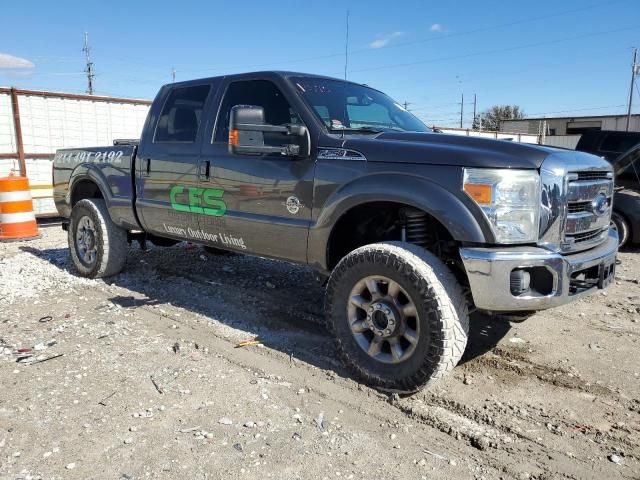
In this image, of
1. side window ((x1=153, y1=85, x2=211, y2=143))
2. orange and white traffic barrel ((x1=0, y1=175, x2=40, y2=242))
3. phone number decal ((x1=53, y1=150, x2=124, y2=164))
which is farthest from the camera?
orange and white traffic barrel ((x1=0, y1=175, x2=40, y2=242))

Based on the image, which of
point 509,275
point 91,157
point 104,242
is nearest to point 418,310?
point 509,275

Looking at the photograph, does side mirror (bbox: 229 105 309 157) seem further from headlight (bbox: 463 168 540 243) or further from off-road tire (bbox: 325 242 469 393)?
headlight (bbox: 463 168 540 243)

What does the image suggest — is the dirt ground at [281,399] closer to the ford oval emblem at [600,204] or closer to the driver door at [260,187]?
the driver door at [260,187]

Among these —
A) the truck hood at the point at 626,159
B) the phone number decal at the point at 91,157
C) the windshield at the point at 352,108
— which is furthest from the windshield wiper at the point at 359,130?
the truck hood at the point at 626,159

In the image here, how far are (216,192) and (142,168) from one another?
48.4 inches

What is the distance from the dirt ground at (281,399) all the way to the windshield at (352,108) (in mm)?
1729

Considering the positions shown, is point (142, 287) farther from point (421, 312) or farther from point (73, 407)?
point (421, 312)

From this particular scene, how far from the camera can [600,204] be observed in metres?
3.48

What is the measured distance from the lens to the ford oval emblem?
3.41 metres

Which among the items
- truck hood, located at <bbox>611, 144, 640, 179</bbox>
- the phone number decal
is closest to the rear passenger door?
the phone number decal

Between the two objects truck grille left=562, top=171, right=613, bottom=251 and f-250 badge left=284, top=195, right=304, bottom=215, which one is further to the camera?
f-250 badge left=284, top=195, right=304, bottom=215

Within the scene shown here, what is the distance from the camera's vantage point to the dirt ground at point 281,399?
2594 mm

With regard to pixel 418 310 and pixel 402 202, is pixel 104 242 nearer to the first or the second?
pixel 402 202

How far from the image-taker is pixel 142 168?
17.0 feet
